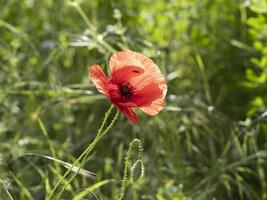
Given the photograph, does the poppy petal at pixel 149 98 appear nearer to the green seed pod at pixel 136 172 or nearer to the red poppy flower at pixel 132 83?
the red poppy flower at pixel 132 83

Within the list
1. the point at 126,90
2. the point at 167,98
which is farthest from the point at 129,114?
the point at 167,98

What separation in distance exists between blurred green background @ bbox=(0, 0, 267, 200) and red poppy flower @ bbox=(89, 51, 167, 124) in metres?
0.53

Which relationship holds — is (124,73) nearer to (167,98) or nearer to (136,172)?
(136,172)

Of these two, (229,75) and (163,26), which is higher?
(163,26)

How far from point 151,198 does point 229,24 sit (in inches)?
47.1

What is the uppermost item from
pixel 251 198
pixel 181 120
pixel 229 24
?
pixel 229 24

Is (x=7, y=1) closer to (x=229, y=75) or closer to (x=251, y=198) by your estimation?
(x=229, y=75)

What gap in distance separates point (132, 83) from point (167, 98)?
3.30 feet

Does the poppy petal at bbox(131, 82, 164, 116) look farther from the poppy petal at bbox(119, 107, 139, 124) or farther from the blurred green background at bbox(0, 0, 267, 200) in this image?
the blurred green background at bbox(0, 0, 267, 200)

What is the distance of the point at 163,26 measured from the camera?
2.88 m

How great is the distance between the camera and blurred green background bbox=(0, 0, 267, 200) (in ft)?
7.59

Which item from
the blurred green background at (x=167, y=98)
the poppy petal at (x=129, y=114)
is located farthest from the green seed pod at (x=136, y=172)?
the blurred green background at (x=167, y=98)

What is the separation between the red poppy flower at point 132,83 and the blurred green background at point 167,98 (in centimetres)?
53

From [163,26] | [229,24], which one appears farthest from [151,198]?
[229,24]
